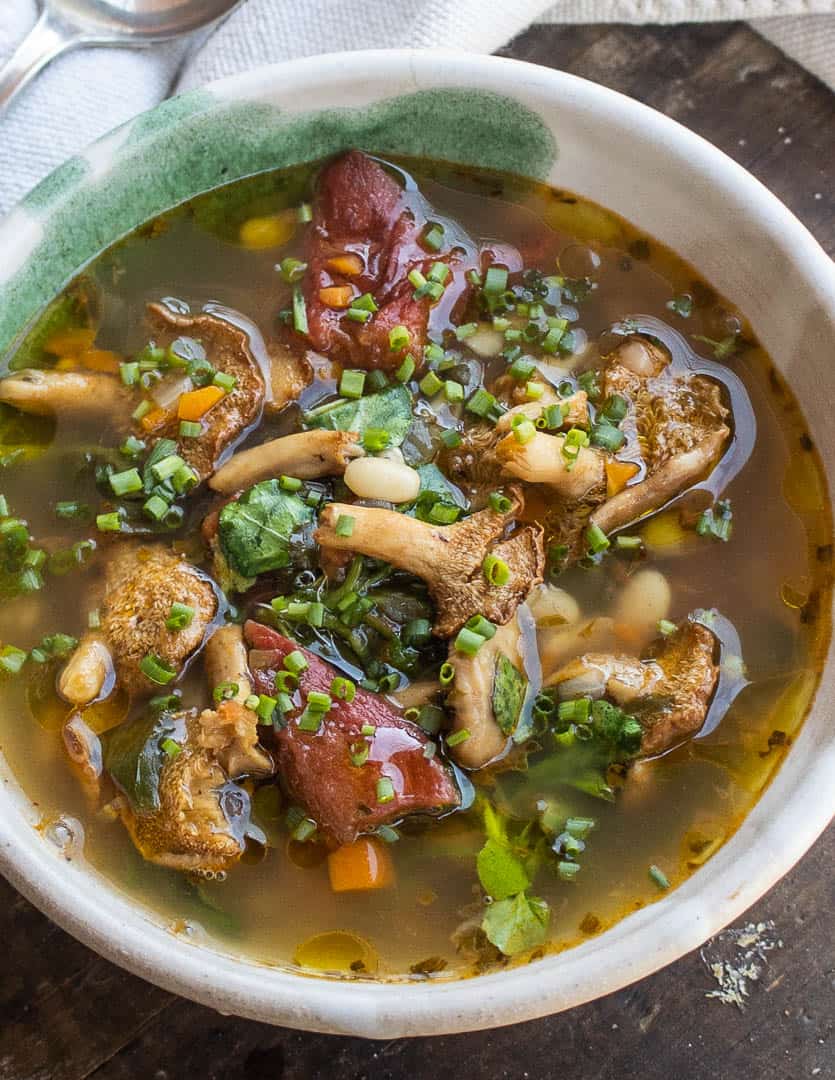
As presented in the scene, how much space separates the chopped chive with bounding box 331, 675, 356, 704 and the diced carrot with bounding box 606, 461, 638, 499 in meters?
0.75

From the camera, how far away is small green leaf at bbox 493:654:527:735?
2426mm

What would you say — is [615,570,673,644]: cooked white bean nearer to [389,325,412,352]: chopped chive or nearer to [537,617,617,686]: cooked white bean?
[537,617,617,686]: cooked white bean

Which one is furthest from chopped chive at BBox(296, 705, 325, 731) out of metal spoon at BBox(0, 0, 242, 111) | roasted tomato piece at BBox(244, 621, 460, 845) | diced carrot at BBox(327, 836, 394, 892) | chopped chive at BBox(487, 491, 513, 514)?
metal spoon at BBox(0, 0, 242, 111)

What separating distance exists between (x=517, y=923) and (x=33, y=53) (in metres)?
2.56

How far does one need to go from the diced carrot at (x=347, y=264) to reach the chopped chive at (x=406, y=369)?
275mm

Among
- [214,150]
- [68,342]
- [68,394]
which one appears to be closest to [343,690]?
[68,394]

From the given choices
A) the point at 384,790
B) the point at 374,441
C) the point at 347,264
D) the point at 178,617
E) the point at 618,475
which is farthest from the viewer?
the point at 347,264

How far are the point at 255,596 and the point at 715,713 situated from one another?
3.48 ft

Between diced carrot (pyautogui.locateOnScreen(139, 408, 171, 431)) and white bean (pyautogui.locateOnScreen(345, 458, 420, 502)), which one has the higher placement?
white bean (pyautogui.locateOnScreen(345, 458, 420, 502))

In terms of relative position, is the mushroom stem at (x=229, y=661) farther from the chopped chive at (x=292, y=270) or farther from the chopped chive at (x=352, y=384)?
the chopped chive at (x=292, y=270)

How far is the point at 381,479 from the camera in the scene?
8.18ft

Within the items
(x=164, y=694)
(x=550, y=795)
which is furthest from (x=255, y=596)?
(x=550, y=795)

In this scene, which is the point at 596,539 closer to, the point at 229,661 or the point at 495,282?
the point at 495,282

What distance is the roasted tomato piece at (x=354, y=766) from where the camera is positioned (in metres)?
2.38
